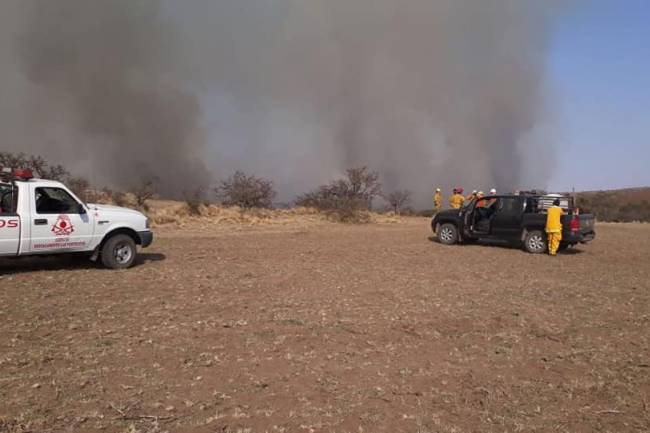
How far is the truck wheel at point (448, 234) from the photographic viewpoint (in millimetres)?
16219

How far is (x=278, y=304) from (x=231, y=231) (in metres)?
13.1

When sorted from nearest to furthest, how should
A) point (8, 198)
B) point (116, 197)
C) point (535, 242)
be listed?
point (8, 198), point (535, 242), point (116, 197)

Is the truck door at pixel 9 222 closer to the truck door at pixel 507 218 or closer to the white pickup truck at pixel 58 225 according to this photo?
the white pickup truck at pixel 58 225

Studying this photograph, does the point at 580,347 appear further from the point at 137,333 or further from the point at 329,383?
the point at 137,333

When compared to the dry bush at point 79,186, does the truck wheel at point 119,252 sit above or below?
below

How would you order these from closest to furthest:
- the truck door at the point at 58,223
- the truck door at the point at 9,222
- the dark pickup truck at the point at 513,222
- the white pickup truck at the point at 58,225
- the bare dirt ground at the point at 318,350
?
the bare dirt ground at the point at 318,350 < the truck door at the point at 9,222 < the white pickup truck at the point at 58,225 < the truck door at the point at 58,223 < the dark pickup truck at the point at 513,222

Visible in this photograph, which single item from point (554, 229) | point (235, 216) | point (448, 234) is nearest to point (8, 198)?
point (448, 234)

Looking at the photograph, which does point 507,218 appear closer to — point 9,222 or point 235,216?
point 9,222

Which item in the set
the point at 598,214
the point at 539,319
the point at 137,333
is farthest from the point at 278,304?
the point at 598,214

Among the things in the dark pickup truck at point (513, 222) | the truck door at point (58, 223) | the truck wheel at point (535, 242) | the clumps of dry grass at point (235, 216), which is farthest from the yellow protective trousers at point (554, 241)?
the clumps of dry grass at point (235, 216)

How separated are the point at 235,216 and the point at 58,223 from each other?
596 inches

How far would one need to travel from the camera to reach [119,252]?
1031cm

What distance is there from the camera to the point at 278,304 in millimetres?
7551

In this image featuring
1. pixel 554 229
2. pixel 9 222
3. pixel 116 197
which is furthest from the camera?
pixel 116 197
